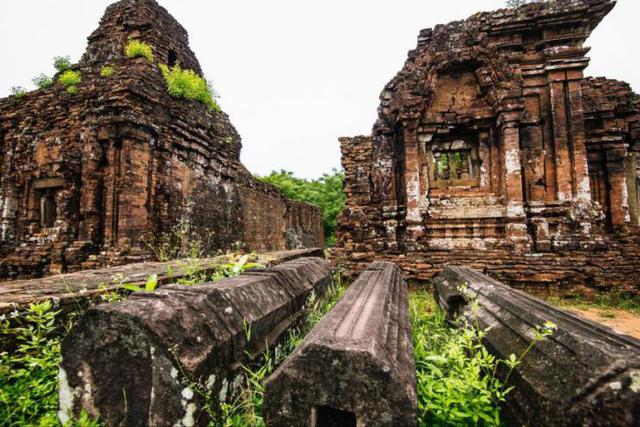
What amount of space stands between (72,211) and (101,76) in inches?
124

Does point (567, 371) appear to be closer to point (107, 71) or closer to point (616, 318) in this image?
point (616, 318)

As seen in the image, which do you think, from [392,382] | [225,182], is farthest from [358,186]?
[392,382]

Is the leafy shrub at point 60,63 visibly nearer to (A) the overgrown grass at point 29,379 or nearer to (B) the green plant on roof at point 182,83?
(B) the green plant on roof at point 182,83

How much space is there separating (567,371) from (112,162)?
7.31m

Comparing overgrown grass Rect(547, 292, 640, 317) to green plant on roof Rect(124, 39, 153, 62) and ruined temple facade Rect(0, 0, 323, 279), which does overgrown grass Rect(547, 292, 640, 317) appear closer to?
ruined temple facade Rect(0, 0, 323, 279)

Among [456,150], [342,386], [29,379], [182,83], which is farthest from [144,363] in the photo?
[182,83]

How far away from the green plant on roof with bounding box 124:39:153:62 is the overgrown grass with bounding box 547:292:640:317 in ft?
32.0

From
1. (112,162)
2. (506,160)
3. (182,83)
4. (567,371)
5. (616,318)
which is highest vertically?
(182,83)

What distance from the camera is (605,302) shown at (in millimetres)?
5176

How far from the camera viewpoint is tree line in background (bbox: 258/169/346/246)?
21.5 m

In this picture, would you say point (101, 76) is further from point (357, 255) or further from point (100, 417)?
point (100, 417)

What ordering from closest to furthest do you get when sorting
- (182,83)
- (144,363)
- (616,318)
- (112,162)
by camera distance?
(144,363) → (616,318) → (112,162) → (182,83)

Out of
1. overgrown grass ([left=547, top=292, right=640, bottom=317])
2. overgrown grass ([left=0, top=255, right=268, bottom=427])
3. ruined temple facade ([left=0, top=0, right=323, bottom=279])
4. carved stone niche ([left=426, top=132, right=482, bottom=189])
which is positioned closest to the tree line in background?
ruined temple facade ([left=0, top=0, right=323, bottom=279])

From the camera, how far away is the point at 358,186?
6863 millimetres
